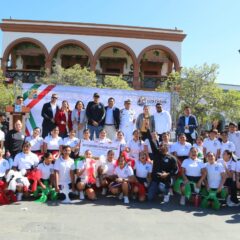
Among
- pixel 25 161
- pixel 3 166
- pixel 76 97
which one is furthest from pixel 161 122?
pixel 3 166

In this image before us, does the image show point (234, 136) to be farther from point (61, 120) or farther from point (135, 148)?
point (61, 120)

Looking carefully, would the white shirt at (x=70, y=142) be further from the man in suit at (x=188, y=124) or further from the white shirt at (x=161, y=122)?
the man in suit at (x=188, y=124)

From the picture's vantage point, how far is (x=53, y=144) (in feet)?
32.2

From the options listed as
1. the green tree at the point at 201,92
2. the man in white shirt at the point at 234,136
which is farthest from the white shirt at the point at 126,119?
the green tree at the point at 201,92

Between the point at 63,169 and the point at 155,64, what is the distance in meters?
26.9

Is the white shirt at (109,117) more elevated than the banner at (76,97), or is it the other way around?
the banner at (76,97)

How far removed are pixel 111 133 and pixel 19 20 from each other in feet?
76.6

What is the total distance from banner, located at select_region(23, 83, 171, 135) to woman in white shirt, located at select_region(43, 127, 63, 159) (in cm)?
267

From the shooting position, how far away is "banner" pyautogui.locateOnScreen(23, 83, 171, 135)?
12430mm

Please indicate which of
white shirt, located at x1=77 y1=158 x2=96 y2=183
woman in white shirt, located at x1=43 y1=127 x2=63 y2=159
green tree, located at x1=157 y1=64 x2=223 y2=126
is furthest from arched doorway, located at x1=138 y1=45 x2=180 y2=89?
white shirt, located at x1=77 y1=158 x2=96 y2=183

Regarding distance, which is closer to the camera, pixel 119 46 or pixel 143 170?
pixel 143 170

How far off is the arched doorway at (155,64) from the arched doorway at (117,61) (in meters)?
0.77

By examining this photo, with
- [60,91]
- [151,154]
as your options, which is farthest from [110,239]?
[60,91]

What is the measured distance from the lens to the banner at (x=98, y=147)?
1005 cm
